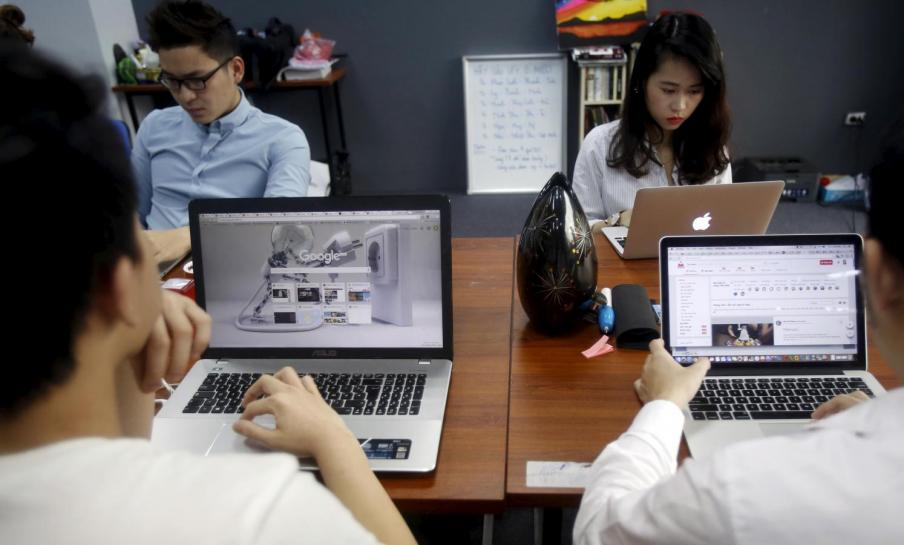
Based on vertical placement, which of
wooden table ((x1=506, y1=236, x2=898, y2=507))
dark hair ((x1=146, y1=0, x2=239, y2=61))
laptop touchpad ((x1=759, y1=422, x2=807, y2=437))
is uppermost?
dark hair ((x1=146, y1=0, x2=239, y2=61))

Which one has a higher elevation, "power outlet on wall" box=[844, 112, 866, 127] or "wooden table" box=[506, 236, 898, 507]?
"wooden table" box=[506, 236, 898, 507]

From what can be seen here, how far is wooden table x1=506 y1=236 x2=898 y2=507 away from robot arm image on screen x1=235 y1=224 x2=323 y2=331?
396 millimetres

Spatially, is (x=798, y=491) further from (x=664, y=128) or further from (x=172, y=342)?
(x=664, y=128)

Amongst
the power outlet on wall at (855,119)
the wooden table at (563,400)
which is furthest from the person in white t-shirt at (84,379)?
the power outlet on wall at (855,119)

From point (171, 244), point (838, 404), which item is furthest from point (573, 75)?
point (838, 404)

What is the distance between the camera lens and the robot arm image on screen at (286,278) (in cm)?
106

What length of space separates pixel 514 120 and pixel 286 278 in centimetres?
310

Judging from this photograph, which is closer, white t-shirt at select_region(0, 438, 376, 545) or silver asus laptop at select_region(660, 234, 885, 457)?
white t-shirt at select_region(0, 438, 376, 545)

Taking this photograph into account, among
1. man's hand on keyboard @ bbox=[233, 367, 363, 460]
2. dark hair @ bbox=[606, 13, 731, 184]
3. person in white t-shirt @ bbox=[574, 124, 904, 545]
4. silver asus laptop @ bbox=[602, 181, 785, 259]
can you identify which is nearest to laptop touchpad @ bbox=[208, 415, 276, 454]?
man's hand on keyboard @ bbox=[233, 367, 363, 460]

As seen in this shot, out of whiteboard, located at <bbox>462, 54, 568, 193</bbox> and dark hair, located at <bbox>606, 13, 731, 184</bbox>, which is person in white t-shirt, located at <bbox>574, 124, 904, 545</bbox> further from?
whiteboard, located at <bbox>462, 54, 568, 193</bbox>

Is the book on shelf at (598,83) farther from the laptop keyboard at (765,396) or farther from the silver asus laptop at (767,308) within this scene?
the laptop keyboard at (765,396)

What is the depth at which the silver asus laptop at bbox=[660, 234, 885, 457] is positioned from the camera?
104 cm

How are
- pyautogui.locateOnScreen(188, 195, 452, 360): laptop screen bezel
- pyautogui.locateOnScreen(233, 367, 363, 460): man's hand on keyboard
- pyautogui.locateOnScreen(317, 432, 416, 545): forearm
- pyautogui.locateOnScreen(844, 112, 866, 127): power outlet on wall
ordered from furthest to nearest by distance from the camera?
pyautogui.locateOnScreen(844, 112, 866, 127): power outlet on wall < pyautogui.locateOnScreen(188, 195, 452, 360): laptop screen bezel < pyautogui.locateOnScreen(233, 367, 363, 460): man's hand on keyboard < pyautogui.locateOnScreen(317, 432, 416, 545): forearm

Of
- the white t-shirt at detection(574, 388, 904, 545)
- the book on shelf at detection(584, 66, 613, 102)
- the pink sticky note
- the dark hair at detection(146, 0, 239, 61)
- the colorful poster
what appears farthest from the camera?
the book on shelf at detection(584, 66, 613, 102)
